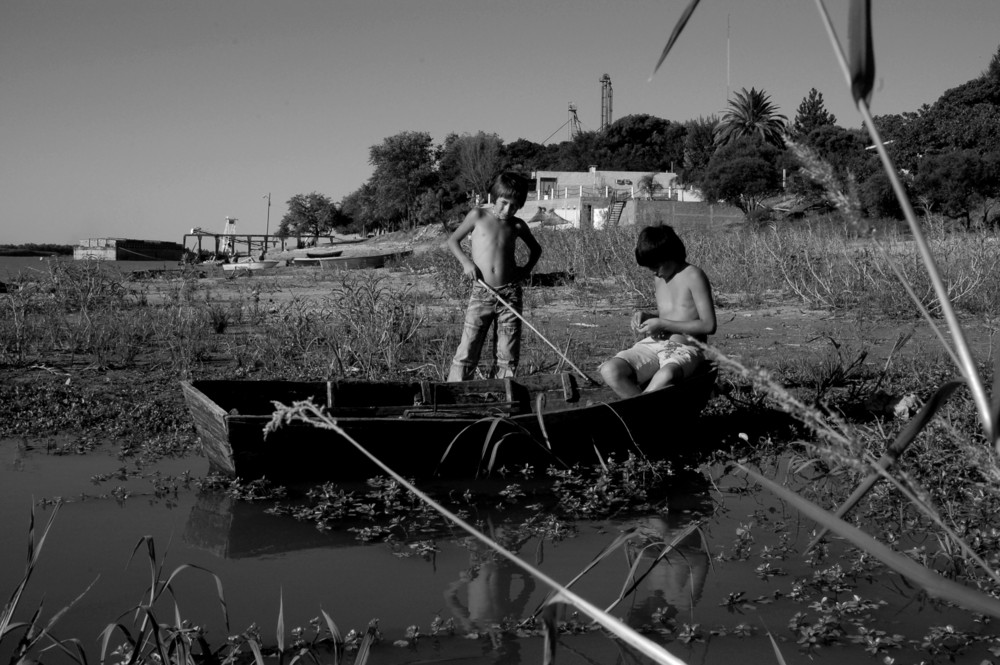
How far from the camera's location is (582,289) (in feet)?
49.8

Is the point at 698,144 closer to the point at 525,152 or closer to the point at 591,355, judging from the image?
the point at 525,152

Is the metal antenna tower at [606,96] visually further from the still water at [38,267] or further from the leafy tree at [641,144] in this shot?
the still water at [38,267]

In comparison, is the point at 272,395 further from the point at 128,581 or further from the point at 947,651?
the point at 947,651

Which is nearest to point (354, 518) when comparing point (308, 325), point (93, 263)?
point (308, 325)

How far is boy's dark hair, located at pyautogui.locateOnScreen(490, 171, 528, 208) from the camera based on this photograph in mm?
6703

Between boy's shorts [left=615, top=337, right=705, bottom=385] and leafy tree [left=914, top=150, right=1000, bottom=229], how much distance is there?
2810 cm

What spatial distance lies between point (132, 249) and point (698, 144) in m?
52.6

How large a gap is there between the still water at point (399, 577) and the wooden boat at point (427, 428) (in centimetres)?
38

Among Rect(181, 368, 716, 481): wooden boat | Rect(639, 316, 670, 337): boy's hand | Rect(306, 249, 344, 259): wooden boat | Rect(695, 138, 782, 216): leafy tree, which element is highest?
Rect(695, 138, 782, 216): leafy tree

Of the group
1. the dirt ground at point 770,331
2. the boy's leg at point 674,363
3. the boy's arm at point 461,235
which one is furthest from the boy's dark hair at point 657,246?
the dirt ground at point 770,331

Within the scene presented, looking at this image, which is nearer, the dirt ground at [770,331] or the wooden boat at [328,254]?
the dirt ground at [770,331]

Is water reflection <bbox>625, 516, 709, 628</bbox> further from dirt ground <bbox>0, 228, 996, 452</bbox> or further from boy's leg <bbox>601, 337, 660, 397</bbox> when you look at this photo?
boy's leg <bbox>601, 337, 660, 397</bbox>

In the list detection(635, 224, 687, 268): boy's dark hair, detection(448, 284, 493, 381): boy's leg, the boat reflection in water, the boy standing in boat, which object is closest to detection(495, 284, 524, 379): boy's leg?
the boy standing in boat

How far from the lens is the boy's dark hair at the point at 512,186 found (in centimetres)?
670
